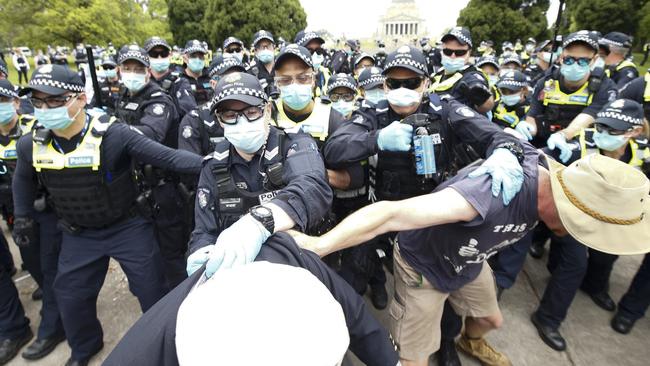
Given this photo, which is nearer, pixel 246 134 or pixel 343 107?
pixel 246 134

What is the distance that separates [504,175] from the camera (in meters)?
1.90

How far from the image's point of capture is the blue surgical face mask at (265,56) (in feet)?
21.7

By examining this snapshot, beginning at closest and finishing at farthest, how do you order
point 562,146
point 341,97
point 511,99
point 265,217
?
point 265,217 → point 562,146 → point 341,97 → point 511,99

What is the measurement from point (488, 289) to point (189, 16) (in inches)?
1472

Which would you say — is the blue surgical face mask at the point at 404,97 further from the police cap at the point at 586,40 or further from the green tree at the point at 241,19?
the green tree at the point at 241,19

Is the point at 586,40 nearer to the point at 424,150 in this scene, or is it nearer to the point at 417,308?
the point at 424,150

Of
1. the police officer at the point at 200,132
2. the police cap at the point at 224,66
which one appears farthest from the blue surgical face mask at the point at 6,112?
the police cap at the point at 224,66

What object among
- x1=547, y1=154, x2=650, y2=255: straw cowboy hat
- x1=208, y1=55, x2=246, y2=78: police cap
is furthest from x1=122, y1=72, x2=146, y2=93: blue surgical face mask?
x1=547, y1=154, x2=650, y2=255: straw cowboy hat

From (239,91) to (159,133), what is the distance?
2.15m

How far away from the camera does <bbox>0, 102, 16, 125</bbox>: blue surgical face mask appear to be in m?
3.23

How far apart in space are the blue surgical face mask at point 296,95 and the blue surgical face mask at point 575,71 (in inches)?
129

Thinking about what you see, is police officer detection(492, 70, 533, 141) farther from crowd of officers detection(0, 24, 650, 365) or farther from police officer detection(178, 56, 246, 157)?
police officer detection(178, 56, 246, 157)

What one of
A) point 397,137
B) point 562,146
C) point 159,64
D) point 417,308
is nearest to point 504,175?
point 397,137

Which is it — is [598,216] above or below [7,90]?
below
